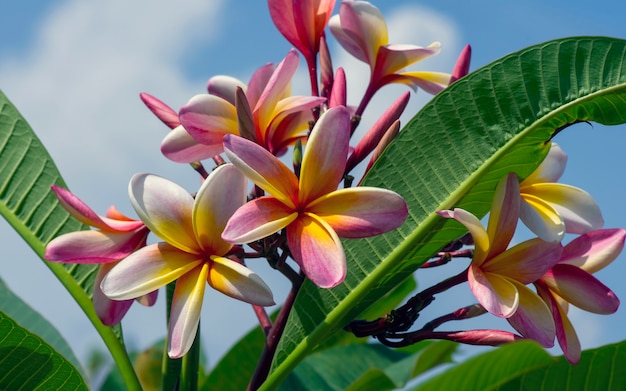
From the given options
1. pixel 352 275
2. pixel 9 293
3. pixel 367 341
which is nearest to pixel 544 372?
pixel 352 275

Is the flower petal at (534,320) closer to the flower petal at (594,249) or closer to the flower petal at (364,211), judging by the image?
the flower petal at (594,249)

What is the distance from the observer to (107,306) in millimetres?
1076

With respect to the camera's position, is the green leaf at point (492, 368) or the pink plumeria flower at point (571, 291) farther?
the pink plumeria flower at point (571, 291)

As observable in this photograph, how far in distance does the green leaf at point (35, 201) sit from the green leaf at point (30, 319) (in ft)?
1.62

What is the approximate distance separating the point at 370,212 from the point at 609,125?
1.30ft

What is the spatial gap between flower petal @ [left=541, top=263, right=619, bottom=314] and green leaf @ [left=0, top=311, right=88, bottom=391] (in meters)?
0.68

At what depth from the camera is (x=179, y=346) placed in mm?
929

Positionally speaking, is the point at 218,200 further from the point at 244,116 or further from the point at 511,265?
the point at 511,265

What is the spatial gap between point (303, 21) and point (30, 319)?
1060 mm

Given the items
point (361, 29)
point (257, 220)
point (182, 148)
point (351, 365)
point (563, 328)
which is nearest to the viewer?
point (257, 220)

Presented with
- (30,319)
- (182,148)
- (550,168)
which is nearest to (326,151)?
(182,148)

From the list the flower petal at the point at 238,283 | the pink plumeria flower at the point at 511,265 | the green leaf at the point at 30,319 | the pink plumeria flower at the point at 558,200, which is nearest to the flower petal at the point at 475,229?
the pink plumeria flower at the point at 511,265

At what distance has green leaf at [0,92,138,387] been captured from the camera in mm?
1249

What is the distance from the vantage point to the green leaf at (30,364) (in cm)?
103
